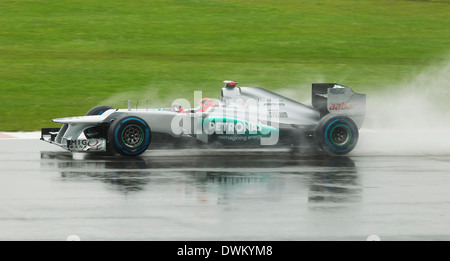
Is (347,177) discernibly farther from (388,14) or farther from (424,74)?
(388,14)

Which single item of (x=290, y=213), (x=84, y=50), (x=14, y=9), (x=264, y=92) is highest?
(x=14, y=9)

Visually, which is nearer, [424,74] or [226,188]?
[226,188]

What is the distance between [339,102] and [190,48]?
52.0 feet

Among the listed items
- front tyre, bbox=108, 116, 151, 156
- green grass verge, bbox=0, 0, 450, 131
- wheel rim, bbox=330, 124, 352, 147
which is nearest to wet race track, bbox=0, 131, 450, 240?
front tyre, bbox=108, 116, 151, 156

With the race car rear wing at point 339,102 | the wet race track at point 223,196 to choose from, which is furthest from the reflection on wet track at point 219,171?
the race car rear wing at point 339,102

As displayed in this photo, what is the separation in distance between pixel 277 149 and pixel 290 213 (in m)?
6.41

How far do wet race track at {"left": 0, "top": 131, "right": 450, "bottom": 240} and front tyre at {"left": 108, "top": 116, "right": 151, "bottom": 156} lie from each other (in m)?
0.20

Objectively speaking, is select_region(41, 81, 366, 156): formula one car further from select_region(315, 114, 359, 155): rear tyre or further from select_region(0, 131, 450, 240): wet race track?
select_region(0, 131, 450, 240): wet race track

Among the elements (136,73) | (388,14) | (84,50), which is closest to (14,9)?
(84,50)

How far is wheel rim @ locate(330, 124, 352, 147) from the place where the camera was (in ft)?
42.9

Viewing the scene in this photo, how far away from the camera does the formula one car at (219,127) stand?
41.0 feet

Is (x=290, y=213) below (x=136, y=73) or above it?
below

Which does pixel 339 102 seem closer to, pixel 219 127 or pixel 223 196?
pixel 219 127

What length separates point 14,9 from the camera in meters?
33.6
